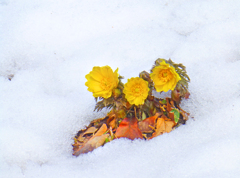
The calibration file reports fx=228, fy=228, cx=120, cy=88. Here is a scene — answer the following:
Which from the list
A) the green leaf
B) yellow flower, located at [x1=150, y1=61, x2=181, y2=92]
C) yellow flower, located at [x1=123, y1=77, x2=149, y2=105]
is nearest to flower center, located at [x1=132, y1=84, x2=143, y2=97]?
yellow flower, located at [x1=123, y1=77, x2=149, y2=105]

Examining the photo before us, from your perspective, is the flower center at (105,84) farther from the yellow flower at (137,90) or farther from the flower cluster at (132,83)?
the yellow flower at (137,90)

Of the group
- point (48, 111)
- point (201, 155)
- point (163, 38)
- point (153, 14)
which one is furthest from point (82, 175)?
point (153, 14)

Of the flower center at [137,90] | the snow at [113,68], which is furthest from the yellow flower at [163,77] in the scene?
the snow at [113,68]

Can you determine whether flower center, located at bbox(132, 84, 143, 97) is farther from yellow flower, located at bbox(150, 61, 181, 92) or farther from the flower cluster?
yellow flower, located at bbox(150, 61, 181, 92)

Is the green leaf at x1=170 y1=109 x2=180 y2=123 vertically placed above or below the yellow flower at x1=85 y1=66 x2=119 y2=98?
below

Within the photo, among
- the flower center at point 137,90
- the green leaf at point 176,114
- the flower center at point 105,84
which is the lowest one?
the green leaf at point 176,114

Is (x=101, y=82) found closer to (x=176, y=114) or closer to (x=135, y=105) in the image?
(x=135, y=105)
